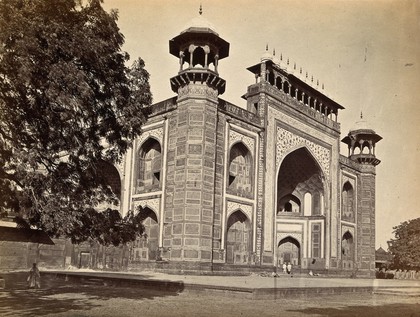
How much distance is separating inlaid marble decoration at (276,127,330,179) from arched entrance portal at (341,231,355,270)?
16.3ft

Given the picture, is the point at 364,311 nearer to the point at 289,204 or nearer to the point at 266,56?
the point at 266,56

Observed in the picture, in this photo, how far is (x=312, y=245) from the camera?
2809 centimetres

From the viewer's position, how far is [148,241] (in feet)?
69.4

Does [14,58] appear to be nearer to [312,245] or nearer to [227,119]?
[227,119]

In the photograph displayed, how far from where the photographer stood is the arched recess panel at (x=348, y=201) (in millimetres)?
31953

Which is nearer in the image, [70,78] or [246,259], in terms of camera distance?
[70,78]

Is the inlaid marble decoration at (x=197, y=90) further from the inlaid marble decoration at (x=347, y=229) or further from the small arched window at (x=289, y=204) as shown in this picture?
the inlaid marble decoration at (x=347, y=229)

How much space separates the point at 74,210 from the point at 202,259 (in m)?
9.78

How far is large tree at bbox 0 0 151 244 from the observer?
25.4 feet

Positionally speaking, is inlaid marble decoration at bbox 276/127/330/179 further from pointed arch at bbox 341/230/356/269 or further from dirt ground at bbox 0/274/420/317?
dirt ground at bbox 0/274/420/317

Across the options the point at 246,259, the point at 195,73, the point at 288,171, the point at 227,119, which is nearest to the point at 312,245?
the point at 288,171

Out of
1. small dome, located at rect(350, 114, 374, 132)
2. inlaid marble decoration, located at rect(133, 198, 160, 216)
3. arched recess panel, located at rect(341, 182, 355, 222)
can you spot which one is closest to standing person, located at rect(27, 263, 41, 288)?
inlaid marble decoration, located at rect(133, 198, 160, 216)

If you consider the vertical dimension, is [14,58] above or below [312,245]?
above

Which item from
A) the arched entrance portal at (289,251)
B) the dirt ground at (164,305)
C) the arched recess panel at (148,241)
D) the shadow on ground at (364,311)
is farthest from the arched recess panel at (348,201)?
the shadow on ground at (364,311)
